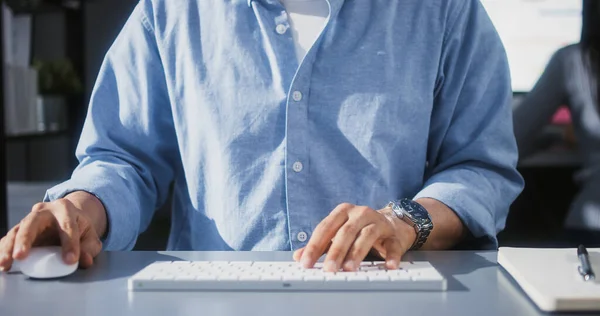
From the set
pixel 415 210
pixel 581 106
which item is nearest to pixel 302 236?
pixel 415 210

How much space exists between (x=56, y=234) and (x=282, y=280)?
284 millimetres

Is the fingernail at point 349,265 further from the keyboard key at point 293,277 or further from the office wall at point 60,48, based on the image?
the office wall at point 60,48

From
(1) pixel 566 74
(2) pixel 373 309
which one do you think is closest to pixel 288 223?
(2) pixel 373 309

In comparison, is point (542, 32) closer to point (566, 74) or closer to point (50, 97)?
point (566, 74)

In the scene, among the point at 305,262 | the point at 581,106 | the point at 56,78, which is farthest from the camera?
the point at 56,78

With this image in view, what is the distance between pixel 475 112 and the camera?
108 centimetres

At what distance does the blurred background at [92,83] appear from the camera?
110 inches

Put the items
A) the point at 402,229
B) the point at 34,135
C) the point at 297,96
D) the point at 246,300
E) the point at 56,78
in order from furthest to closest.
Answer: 1. the point at 56,78
2. the point at 34,135
3. the point at 297,96
4. the point at 402,229
5. the point at 246,300

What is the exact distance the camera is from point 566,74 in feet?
7.97

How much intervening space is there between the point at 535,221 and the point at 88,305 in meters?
3.00

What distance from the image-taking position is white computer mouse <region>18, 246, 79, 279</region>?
707 millimetres

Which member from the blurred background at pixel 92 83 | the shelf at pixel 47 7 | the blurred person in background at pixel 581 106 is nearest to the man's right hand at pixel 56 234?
the blurred person in background at pixel 581 106

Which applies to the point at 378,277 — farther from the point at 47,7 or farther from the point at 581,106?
the point at 47,7

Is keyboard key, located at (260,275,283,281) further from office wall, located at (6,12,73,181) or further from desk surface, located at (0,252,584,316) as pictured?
office wall, located at (6,12,73,181)
